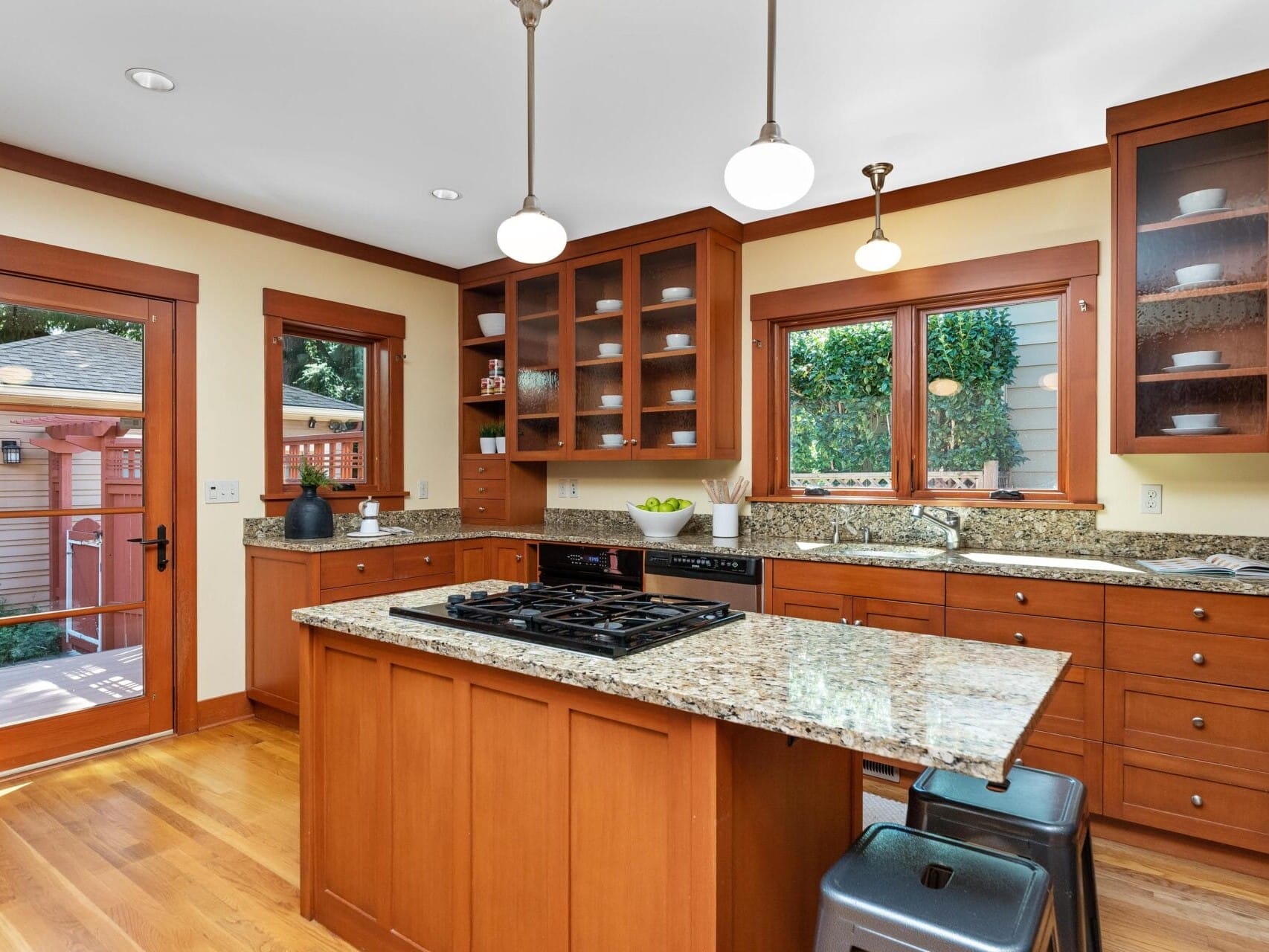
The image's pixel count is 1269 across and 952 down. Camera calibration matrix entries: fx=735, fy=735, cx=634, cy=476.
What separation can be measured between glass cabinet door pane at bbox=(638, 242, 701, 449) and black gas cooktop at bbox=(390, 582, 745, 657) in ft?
6.28

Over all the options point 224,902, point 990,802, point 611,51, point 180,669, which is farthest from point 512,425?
point 990,802

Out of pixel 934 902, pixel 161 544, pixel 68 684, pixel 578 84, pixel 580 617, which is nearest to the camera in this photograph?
pixel 934 902

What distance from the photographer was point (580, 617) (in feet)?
5.67

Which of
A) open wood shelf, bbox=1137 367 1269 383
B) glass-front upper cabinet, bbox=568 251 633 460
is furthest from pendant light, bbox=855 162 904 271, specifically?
glass-front upper cabinet, bbox=568 251 633 460

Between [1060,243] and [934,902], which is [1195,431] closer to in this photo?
[1060,243]

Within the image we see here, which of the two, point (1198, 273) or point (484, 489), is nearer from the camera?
point (1198, 273)

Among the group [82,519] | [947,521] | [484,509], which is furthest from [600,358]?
[82,519]

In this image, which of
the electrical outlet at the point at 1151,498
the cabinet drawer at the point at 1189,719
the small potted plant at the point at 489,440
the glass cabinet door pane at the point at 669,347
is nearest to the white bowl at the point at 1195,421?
the electrical outlet at the point at 1151,498

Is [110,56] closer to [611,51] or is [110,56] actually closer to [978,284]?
[611,51]

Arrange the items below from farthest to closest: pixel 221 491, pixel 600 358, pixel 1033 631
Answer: pixel 600 358 < pixel 221 491 < pixel 1033 631

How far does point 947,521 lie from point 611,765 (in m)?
2.43

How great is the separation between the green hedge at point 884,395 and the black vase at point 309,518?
245cm

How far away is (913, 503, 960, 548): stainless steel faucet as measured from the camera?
3234 mm

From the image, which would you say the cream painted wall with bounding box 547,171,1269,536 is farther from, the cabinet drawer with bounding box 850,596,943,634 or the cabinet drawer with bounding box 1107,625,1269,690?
the cabinet drawer with bounding box 850,596,943,634
